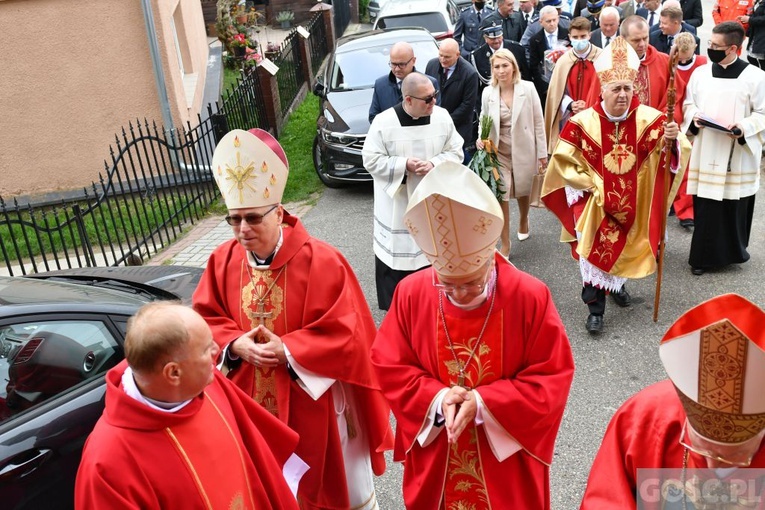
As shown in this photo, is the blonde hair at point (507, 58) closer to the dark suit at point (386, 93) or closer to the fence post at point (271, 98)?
the dark suit at point (386, 93)

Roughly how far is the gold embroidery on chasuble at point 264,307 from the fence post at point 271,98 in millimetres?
9389

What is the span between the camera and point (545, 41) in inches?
397

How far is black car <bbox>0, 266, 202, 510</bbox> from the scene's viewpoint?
3.23 meters

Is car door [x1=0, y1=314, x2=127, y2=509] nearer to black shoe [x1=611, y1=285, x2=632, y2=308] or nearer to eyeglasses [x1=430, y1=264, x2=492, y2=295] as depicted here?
eyeglasses [x1=430, y1=264, x2=492, y2=295]

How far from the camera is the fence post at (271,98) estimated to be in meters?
12.4

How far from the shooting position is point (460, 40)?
12430 mm

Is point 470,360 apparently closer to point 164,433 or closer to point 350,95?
point 164,433

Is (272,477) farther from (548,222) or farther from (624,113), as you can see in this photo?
(548,222)

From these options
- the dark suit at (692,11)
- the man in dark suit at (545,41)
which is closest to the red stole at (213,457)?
the man in dark suit at (545,41)

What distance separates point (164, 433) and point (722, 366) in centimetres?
174

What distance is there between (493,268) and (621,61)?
3.41 meters

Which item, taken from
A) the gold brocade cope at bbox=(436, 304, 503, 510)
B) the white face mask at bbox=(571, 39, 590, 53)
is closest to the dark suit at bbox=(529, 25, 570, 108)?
the white face mask at bbox=(571, 39, 590, 53)

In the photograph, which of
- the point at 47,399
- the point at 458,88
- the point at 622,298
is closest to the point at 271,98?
the point at 458,88

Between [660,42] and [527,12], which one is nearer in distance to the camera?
[660,42]
